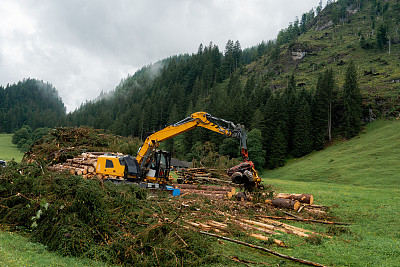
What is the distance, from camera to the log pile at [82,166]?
1490cm

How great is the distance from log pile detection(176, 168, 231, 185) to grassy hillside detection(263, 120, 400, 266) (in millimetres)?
5055

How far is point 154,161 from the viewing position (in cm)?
1628

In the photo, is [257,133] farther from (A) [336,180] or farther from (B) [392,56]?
(B) [392,56]

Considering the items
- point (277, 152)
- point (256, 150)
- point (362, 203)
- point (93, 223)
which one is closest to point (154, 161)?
point (93, 223)

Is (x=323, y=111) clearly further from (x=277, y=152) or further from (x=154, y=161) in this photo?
(x=154, y=161)

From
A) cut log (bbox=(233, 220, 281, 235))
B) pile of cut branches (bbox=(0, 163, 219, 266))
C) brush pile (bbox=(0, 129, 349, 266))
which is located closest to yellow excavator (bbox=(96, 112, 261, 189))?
brush pile (bbox=(0, 129, 349, 266))

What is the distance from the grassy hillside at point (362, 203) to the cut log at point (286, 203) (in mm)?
1736

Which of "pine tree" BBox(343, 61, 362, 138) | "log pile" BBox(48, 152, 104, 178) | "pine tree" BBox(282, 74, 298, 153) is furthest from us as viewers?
"pine tree" BBox(282, 74, 298, 153)

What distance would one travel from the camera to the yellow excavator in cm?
1434

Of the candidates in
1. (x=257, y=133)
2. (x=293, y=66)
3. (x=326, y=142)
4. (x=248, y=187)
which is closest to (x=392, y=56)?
(x=293, y=66)

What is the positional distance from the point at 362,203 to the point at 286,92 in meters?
59.4

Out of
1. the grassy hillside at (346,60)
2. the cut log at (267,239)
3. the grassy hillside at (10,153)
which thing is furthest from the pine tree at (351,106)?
the grassy hillside at (10,153)

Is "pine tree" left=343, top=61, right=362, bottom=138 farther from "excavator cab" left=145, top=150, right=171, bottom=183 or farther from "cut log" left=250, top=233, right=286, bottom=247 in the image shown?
"cut log" left=250, top=233, right=286, bottom=247

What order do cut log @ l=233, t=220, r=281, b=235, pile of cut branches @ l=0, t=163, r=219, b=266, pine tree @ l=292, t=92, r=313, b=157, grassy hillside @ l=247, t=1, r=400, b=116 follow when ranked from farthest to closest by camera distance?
grassy hillside @ l=247, t=1, r=400, b=116
pine tree @ l=292, t=92, r=313, b=157
cut log @ l=233, t=220, r=281, b=235
pile of cut branches @ l=0, t=163, r=219, b=266
